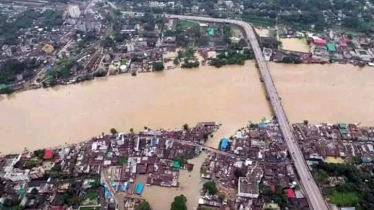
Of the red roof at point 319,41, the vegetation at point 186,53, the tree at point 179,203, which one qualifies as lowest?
the tree at point 179,203

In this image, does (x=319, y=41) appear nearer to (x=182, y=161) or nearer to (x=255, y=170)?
(x=255, y=170)

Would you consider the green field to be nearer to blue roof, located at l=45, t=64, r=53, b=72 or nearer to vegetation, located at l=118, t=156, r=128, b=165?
vegetation, located at l=118, t=156, r=128, b=165

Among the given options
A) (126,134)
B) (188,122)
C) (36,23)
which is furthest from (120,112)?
(36,23)

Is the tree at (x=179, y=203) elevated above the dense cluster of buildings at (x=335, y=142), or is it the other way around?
the dense cluster of buildings at (x=335, y=142)

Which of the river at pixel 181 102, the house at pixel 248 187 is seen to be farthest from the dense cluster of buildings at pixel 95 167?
the house at pixel 248 187

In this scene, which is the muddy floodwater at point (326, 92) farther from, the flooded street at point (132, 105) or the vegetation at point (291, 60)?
the flooded street at point (132, 105)

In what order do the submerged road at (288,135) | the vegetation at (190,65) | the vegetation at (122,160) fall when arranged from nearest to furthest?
the submerged road at (288,135)
the vegetation at (122,160)
the vegetation at (190,65)

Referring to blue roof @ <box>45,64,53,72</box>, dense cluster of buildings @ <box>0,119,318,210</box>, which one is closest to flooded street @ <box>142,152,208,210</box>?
dense cluster of buildings @ <box>0,119,318,210</box>

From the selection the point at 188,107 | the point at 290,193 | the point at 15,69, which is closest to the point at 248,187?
the point at 290,193
